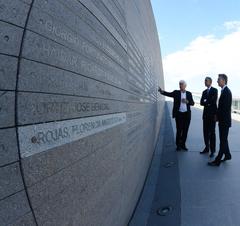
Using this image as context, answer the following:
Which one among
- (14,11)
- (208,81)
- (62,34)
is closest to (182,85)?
(208,81)

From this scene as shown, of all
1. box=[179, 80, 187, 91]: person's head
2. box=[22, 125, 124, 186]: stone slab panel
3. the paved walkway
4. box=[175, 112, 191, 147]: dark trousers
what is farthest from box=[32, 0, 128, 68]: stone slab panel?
box=[175, 112, 191, 147]: dark trousers

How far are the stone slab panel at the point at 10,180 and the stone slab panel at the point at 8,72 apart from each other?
31 cm

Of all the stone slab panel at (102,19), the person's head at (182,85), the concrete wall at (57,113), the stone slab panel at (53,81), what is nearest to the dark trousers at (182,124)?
the person's head at (182,85)

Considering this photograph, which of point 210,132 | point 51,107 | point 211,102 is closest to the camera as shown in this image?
point 51,107

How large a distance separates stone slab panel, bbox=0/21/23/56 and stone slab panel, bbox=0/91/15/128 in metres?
0.16

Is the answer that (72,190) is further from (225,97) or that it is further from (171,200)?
(225,97)

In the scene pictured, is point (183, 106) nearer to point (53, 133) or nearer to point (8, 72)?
point (53, 133)

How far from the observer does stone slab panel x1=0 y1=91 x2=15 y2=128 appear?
1147 millimetres

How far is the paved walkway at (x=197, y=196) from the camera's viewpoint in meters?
3.57

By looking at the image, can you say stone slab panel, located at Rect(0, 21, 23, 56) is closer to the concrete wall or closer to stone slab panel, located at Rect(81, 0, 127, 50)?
the concrete wall

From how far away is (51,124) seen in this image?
57.8 inches

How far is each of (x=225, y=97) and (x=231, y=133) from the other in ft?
13.7

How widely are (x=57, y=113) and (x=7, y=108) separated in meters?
0.38

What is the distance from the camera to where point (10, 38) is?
1.20m
